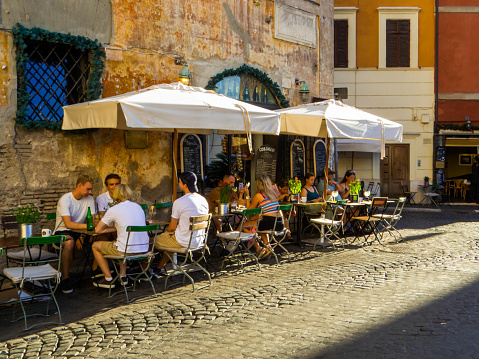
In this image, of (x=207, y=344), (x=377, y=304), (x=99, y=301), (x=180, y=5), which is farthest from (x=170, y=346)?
(x=180, y=5)

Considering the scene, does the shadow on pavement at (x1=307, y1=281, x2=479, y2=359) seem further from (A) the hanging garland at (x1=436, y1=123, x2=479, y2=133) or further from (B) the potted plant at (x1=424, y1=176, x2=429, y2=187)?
(A) the hanging garland at (x1=436, y1=123, x2=479, y2=133)

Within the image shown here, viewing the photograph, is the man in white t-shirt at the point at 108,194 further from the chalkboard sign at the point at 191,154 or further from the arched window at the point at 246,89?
the arched window at the point at 246,89

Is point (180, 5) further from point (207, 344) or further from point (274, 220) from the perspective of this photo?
point (207, 344)

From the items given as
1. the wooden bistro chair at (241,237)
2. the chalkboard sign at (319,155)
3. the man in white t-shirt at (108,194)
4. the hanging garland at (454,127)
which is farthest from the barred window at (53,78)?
the hanging garland at (454,127)


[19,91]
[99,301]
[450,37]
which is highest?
[450,37]

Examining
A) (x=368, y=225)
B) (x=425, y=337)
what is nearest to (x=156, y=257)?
(x=425, y=337)

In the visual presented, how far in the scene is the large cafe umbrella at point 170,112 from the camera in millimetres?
7129

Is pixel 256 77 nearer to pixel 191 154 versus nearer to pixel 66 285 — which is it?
pixel 191 154

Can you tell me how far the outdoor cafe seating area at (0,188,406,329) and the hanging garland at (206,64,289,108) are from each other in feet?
9.21

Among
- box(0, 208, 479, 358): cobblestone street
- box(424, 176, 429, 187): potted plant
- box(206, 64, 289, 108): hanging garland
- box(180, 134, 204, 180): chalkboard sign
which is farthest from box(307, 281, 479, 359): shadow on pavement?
box(424, 176, 429, 187): potted plant

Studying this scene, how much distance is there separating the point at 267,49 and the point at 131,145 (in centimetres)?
455

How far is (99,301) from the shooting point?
6.57 m

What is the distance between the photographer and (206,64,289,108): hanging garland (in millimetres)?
11352

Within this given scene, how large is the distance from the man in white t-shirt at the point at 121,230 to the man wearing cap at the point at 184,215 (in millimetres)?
417
